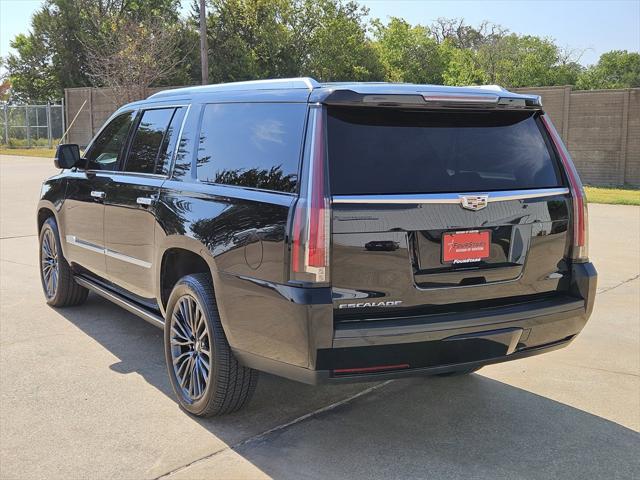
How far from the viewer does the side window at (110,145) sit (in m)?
5.33

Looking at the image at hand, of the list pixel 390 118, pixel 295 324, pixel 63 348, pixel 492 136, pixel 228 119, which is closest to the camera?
pixel 295 324

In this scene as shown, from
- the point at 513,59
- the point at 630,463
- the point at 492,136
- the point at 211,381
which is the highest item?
the point at 513,59

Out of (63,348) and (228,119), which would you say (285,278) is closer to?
(228,119)

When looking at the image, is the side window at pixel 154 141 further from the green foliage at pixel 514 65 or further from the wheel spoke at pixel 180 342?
the green foliage at pixel 514 65

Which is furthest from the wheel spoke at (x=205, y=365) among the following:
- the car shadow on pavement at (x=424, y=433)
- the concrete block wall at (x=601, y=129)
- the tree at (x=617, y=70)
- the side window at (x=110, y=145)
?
the tree at (x=617, y=70)

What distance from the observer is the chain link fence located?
3969 cm

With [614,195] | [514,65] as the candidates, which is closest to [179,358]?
[614,195]

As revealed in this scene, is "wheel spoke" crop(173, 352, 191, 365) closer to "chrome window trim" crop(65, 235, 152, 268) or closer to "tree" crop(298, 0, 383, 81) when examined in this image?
"chrome window trim" crop(65, 235, 152, 268)

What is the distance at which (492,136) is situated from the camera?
12.3 ft

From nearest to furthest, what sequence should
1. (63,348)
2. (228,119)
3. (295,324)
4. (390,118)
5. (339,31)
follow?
(295,324)
(390,118)
(228,119)
(63,348)
(339,31)

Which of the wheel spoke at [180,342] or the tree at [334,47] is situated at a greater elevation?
the tree at [334,47]

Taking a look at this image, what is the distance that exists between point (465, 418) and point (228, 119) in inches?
89.5

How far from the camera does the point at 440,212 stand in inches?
131

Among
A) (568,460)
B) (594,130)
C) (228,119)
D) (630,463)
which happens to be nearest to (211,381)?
(228,119)
